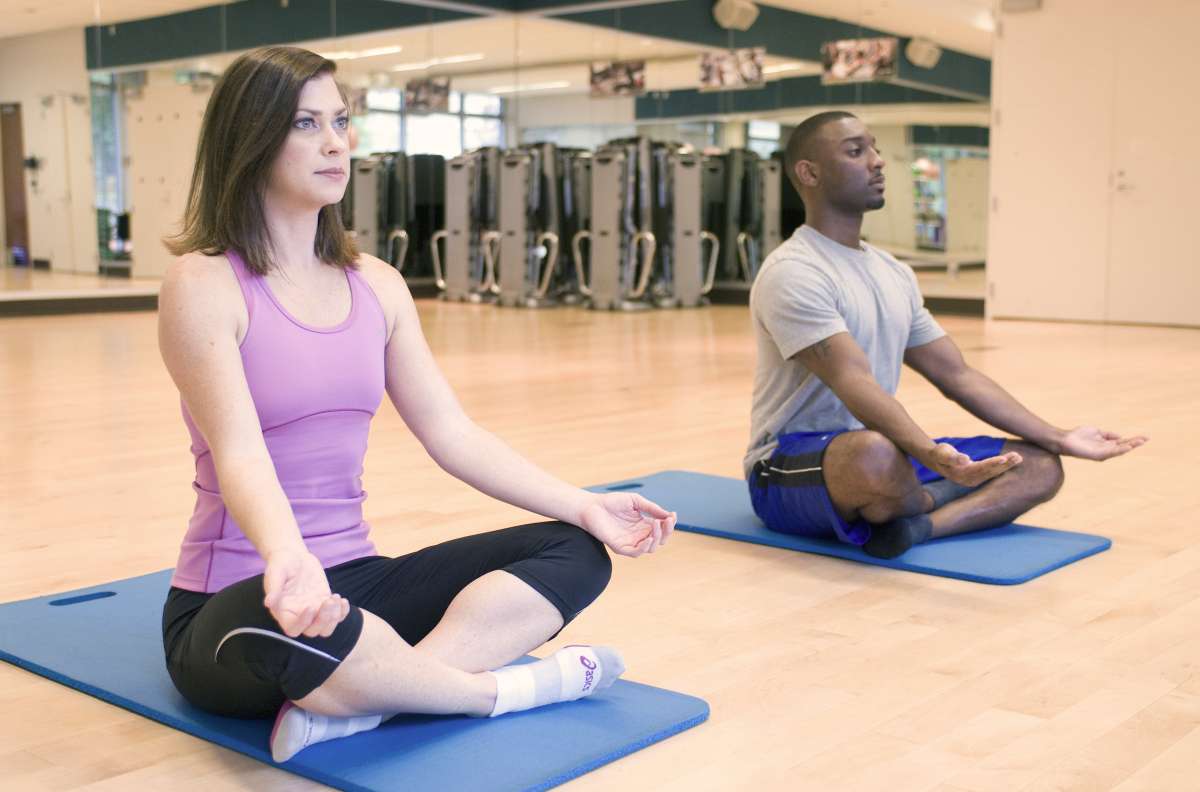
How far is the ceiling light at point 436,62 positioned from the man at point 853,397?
33.1 ft

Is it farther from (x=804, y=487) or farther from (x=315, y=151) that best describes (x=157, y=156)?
(x=315, y=151)

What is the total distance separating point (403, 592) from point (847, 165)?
1.57 metres

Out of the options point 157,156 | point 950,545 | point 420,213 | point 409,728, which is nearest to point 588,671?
point 409,728

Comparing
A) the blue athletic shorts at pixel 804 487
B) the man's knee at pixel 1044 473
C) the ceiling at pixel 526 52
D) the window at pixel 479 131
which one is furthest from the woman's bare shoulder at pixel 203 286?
the window at pixel 479 131

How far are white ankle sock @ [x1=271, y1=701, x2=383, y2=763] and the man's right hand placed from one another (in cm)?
123

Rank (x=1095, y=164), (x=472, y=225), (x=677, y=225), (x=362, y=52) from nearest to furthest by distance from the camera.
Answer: (x=1095, y=164) → (x=677, y=225) → (x=472, y=225) → (x=362, y=52)

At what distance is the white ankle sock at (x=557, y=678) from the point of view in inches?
74.0

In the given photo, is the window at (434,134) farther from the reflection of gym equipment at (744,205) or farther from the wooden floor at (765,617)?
the wooden floor at (765,617)

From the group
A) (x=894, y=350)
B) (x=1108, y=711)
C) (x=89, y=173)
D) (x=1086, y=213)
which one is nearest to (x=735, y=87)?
(x=1086, y=213)

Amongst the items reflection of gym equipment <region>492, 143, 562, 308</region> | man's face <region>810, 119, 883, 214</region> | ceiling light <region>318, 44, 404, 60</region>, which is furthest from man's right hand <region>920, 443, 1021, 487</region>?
ceiling light <region>318, 44, 404, 60</region>

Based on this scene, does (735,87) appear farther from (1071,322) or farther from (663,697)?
(663,697)

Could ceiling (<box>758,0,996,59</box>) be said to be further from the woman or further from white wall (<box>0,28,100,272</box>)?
the woman

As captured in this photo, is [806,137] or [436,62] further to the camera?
[436,62]

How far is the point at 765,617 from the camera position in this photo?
8.19ft
